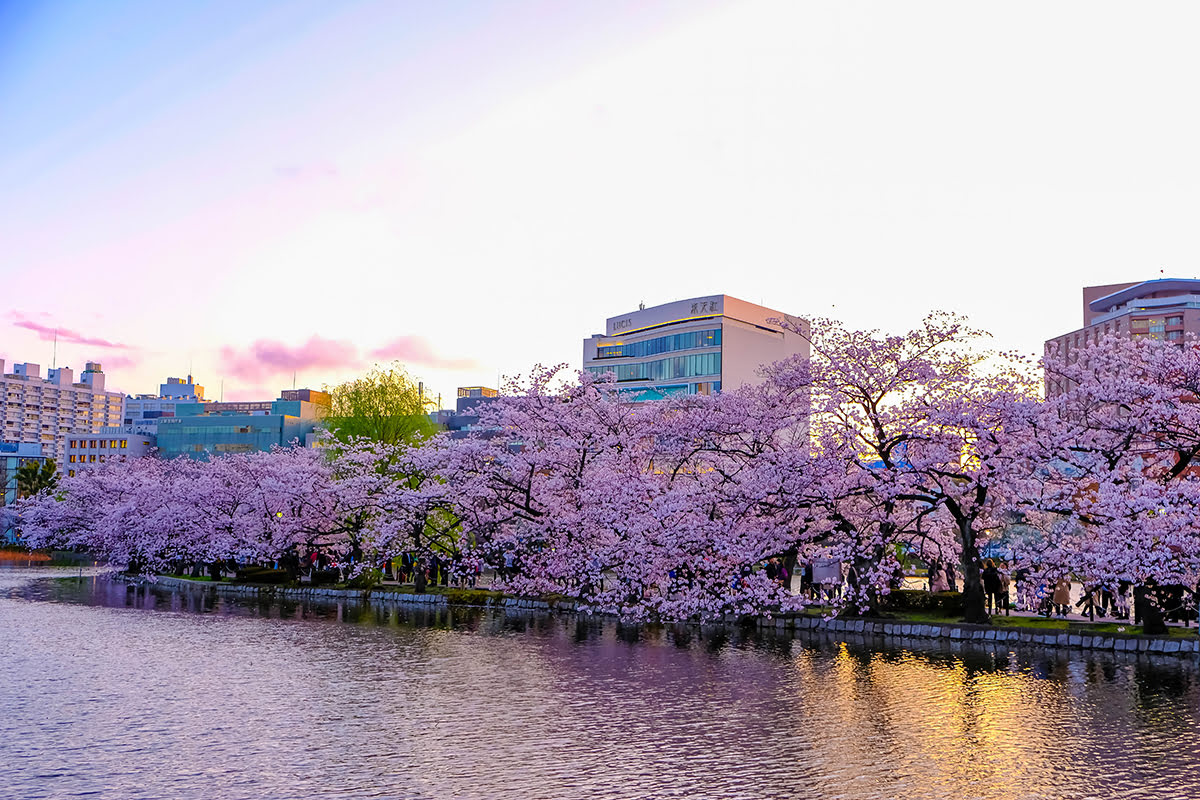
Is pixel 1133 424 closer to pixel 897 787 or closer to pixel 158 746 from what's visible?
pixel 897 787

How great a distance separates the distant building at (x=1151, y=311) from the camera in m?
146

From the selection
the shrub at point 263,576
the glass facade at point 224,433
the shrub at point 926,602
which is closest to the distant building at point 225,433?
the glass facade at point 224,433

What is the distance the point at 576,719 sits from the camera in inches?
813

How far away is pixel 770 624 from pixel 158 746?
25.5 meters

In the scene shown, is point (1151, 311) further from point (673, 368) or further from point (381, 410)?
point (381, 410)

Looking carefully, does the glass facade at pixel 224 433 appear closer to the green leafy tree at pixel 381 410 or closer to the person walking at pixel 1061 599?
the green leafy tree at pixel 381 410

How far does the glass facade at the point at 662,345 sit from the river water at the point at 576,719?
10086cm

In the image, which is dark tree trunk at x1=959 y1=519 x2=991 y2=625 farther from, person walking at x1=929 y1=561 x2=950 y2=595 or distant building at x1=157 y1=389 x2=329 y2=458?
distant building at x1=157 y1=389 x2=329 y2=458

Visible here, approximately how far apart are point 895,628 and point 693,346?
101 metres

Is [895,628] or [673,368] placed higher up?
[673,368]

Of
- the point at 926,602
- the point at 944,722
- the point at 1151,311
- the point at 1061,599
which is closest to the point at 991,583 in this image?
the point at 926,602

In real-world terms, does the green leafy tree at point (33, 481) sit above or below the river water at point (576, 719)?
above

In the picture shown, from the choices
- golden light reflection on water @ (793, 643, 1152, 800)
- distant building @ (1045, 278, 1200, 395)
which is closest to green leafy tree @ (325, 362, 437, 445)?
golden light reflection on water @ (793, 643, 1152, 800)

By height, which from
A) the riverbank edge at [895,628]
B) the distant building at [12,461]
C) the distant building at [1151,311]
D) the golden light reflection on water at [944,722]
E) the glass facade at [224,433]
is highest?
the distant building at [1151,311]
